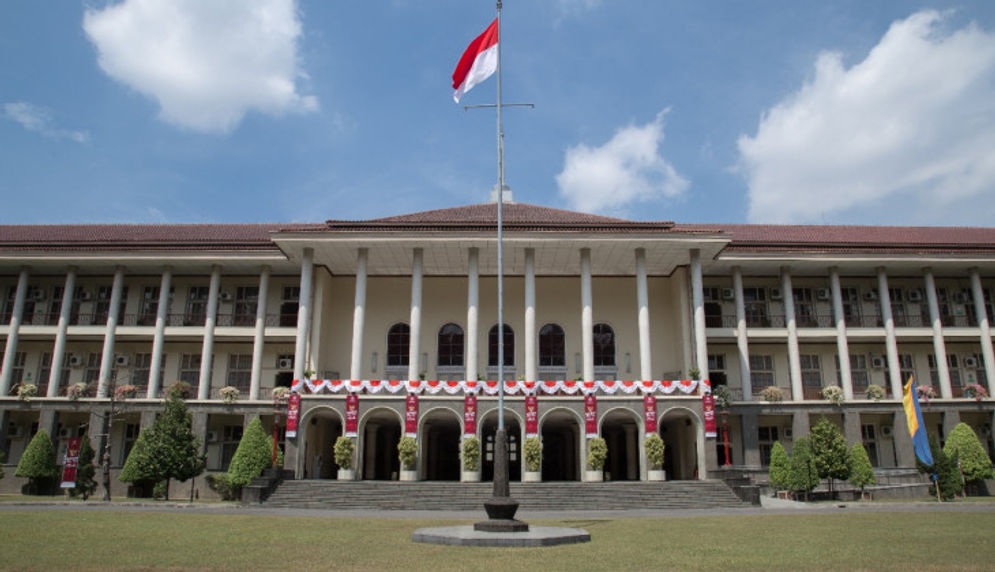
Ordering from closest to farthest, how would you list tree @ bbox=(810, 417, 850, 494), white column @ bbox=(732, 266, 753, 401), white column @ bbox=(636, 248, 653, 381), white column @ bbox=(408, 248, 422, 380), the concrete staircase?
the concrete staircase
tree @ bbox=(810, 417, 850, 494)
white column @ bbox=(408, 248, 422, 380)
white column @ bbox=(636, 248, 653, 381)
white column @ bbox=(732, 266, 753, 401)

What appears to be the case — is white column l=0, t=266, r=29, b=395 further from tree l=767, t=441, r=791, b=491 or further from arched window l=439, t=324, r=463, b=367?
tree l=767, t=441, r=791, b=491

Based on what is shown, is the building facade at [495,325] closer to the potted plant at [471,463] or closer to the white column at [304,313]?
the white column at [304,313]

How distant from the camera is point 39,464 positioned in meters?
27.8

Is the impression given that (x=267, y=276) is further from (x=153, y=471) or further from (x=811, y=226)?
(x=811, y=226)

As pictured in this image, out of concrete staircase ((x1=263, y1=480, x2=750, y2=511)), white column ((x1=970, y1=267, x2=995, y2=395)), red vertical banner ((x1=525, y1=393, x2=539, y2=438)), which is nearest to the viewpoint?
concrete staircase ((x1=263, y1=480, x2=750, y2=511))

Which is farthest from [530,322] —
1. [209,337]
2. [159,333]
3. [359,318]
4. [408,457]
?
[159,333]

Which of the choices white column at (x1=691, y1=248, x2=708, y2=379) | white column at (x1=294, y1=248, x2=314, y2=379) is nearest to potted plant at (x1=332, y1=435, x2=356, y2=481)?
white column at (x1=294, y1=248, x2=314, y2=379)

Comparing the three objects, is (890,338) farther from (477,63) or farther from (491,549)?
(491,549)

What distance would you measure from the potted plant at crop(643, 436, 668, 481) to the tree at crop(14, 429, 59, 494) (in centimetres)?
2269

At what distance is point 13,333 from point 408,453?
19.5m

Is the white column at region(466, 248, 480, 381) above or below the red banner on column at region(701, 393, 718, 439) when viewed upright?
above

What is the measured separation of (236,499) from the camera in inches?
1040

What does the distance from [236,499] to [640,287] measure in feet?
56.6

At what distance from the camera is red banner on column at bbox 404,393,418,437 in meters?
26.4
